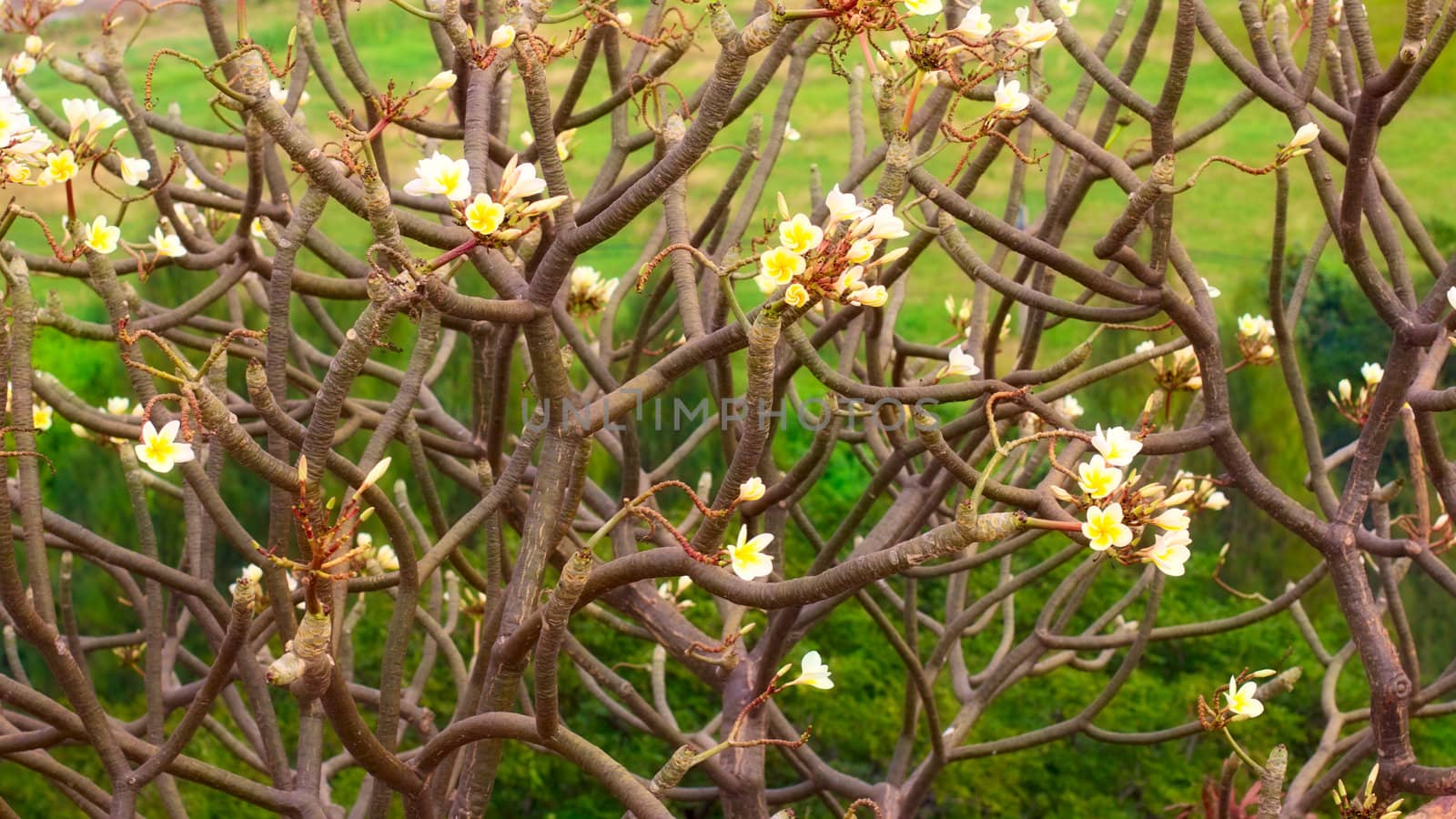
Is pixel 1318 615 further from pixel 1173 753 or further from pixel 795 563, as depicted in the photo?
pixel 795 563

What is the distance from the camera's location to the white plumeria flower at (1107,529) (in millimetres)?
802

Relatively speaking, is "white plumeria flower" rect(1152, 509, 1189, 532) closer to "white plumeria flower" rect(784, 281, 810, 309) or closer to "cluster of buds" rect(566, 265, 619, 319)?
"white plumeria flower" rect(784, 281, 810, 309)

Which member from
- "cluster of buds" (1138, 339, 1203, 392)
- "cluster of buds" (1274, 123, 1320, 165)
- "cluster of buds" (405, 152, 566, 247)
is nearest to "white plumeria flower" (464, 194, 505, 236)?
"cluster of buds" (405, 152, 566, 247)

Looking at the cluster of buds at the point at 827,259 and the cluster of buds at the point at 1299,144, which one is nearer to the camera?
the cluster of buds at the point at 827,259

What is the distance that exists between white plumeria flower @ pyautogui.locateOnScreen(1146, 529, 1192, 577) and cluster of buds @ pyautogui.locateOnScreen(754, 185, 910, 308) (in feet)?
0.75

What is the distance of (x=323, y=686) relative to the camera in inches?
34.2

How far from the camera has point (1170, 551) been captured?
847 millimetres

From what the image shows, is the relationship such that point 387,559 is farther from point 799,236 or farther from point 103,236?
point 799,236

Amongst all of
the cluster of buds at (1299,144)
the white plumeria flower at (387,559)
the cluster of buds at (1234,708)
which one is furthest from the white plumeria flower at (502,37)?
the white plumeria flower at (387,559)

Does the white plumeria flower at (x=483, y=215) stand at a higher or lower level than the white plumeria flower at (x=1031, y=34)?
lower

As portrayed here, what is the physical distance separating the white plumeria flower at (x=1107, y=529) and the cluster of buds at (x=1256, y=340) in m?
0.98

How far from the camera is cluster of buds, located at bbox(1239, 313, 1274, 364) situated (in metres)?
1.69

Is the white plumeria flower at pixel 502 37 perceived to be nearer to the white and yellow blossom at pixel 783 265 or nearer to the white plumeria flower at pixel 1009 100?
the white and yellow blossom at pixel 783 265

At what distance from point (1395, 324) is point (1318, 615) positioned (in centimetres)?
185
